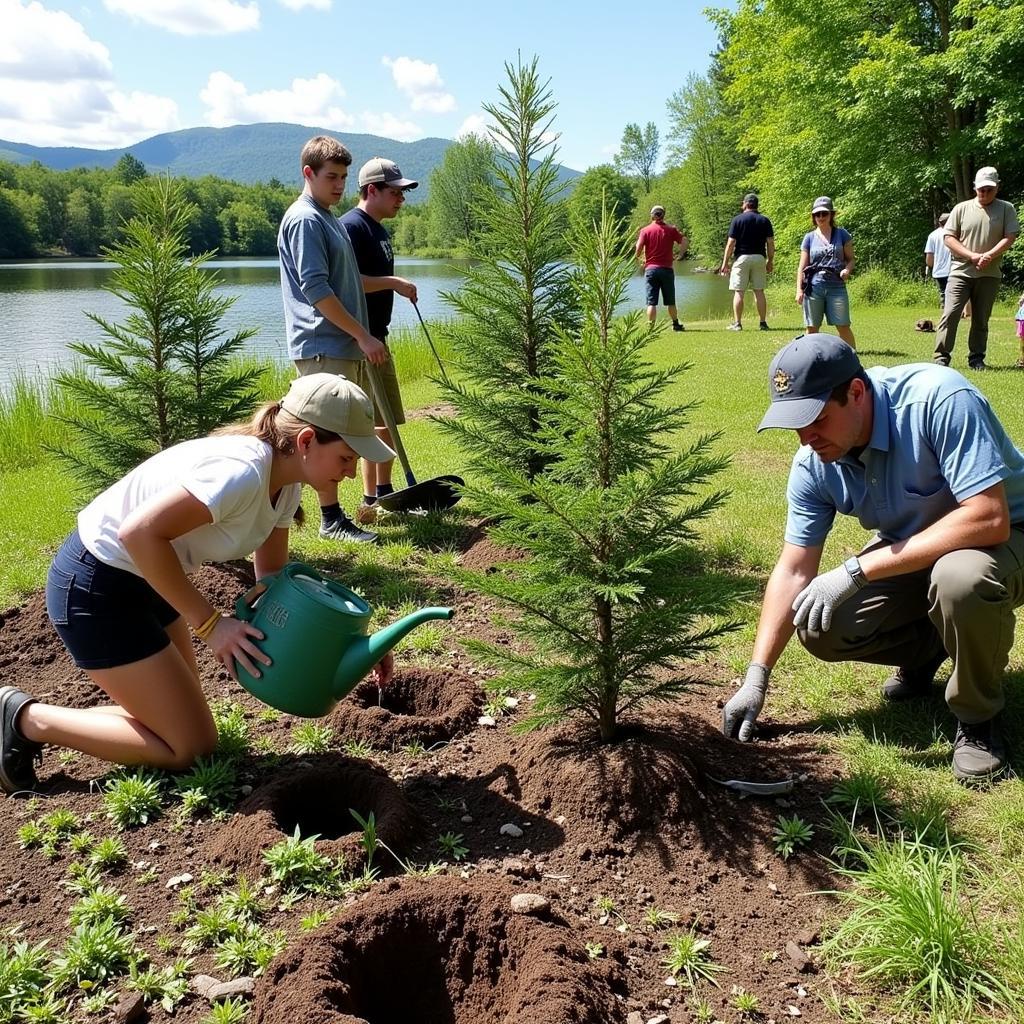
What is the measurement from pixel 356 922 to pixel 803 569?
196 centimetres

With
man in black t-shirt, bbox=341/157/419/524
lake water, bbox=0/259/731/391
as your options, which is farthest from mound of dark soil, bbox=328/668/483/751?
lake water, bbox=0/259/731/391

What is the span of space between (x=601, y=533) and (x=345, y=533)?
3245 mm

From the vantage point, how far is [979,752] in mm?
2906

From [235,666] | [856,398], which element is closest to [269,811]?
[235,666]

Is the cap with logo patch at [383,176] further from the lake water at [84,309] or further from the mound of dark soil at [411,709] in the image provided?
the lake water at [84,309]

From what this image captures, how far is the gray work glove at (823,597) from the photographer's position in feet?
9.86

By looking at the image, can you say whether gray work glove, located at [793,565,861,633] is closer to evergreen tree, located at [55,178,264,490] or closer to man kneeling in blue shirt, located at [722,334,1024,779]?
man kneeling in blue shirt, located at [722,334,1024,779]

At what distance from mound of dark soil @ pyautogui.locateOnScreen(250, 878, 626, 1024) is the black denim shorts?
136cm

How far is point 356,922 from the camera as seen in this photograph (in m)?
2.23

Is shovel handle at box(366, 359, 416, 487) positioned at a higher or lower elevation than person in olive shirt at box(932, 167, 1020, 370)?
lower

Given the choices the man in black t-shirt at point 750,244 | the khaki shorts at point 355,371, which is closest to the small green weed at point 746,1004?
the khaki shorts at point 355,371

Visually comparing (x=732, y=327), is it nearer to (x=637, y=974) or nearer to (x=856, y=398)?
(x=856, y=398)

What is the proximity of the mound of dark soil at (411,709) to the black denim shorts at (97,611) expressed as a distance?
0.82m

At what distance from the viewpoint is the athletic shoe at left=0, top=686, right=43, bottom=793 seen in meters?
3.07
